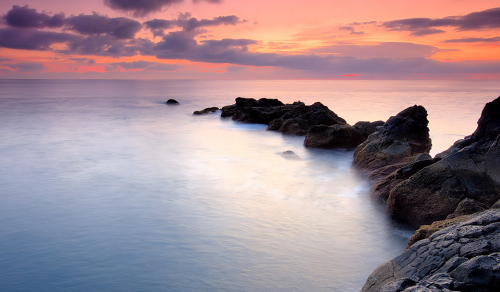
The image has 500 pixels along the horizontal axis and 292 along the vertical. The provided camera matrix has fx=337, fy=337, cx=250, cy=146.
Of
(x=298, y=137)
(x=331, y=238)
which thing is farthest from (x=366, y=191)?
(x=298, y=137)

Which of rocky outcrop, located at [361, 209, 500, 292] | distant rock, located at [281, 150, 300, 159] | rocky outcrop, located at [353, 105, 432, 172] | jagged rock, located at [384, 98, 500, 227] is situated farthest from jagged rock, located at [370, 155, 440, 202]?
distant rock, located at [281, 150, 300, 159]

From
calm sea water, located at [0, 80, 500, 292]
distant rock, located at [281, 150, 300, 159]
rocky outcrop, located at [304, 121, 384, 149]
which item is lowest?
calm sea water, located at [0, 80, 500, 292]

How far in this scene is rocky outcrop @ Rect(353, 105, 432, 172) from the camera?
884 cm

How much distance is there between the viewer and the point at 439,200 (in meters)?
5.31

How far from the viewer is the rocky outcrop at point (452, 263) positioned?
273 cm

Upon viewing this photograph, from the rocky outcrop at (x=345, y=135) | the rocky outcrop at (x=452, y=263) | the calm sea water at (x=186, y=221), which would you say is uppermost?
the rocky outcrop at (x=345, y=135)

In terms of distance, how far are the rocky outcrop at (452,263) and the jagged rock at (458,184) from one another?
172 centimetres

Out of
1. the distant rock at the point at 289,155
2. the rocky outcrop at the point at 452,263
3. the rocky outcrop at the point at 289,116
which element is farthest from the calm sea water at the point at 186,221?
the rocky outcrop at the point at 289,116

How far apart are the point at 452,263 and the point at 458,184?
2.81 m

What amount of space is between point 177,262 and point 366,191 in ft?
16.2

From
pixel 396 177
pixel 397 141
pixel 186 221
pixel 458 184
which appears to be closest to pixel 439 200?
pixel 458 184

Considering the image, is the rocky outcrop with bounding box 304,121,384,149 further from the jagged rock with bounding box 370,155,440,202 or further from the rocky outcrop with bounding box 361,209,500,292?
the rocky outcrop with bounding box 361,209,500,292

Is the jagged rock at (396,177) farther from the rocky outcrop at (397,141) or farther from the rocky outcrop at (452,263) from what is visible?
the rocky outcrop at (452,263)

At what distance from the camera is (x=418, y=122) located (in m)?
9.36
